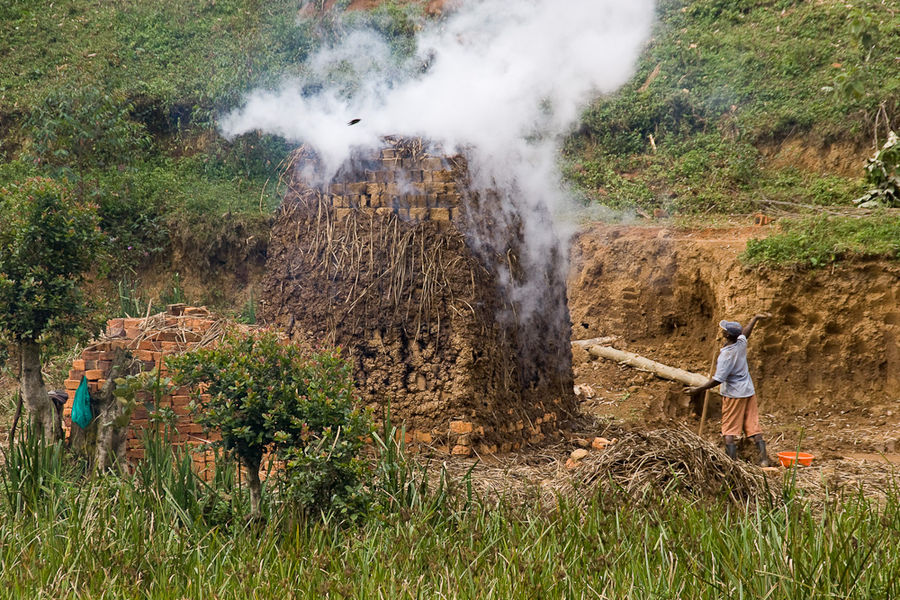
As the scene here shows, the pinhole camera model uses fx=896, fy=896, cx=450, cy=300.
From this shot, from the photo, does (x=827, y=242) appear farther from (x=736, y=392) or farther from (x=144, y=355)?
(x=144, y=355)

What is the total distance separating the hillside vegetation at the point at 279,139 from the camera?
13289 mm

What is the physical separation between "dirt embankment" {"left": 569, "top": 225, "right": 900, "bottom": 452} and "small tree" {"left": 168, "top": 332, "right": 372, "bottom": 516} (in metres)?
5.77

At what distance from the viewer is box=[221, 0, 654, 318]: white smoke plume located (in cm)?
714

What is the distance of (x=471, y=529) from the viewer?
4332 millimetres

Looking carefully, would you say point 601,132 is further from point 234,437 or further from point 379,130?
point 234,437

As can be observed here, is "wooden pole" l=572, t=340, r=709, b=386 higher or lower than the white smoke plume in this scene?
lower

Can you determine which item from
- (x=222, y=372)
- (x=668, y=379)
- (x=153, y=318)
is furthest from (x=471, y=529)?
(x=668, y=379)

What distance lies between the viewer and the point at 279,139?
1541 cm

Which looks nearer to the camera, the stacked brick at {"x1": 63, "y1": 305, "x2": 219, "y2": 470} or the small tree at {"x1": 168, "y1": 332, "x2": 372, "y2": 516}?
the small tree at {"x1": 168, "y1": 332, "x2": 372, "y2": 516}

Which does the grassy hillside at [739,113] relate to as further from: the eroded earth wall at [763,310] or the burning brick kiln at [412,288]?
the burning brick kiln at [412,288]

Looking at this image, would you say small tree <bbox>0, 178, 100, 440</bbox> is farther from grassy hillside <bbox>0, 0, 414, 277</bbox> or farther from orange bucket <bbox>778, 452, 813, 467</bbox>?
orange bucket <bbox>778, 452, 813, 467</bbox>

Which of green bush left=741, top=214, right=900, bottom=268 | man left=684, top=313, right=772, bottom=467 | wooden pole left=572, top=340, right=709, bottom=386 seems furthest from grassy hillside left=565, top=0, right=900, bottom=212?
man left=684, top=313, right=772, bottom=467

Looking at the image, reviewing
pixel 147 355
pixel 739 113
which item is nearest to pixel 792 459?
pixel 147 355

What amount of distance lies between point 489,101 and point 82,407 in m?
3.97
